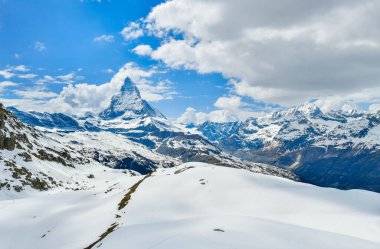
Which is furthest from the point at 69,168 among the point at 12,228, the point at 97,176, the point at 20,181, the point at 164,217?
the point at 164,217

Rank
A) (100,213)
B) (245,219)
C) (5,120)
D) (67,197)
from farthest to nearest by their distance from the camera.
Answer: (5,120) → (67,197) → (100,213) → (245,219)

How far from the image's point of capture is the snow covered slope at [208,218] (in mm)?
27297

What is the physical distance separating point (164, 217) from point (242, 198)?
13.0 meters

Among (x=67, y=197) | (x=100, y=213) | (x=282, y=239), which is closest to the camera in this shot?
(x=282, y=239)

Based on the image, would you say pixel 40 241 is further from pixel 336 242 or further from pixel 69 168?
pixel 69 168

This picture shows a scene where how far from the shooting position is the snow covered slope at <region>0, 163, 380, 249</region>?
89.6 feet

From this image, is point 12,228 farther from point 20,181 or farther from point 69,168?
point 69,168

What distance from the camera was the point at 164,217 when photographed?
149 feet

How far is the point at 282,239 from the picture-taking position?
27.4 metres

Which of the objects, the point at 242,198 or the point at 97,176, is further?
the point at 97,176

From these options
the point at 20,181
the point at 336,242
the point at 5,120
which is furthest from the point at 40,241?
the point at 5,120

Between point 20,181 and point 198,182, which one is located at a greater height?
point 198,182

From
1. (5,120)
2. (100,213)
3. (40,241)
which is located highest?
(5,120)

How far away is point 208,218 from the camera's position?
35594 millimetres
